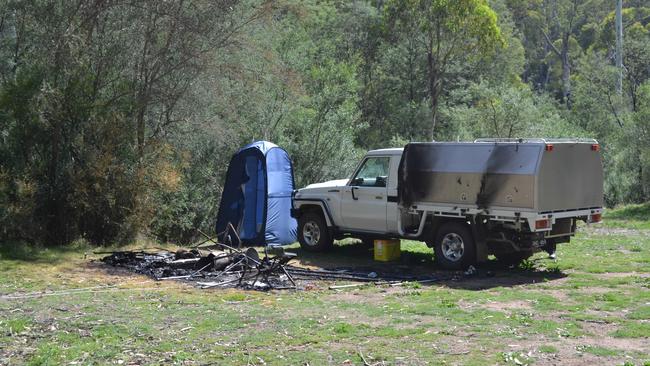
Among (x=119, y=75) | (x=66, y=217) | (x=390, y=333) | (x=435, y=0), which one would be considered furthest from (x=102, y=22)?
(x=435, y=0)

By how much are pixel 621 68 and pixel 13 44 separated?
3070cm

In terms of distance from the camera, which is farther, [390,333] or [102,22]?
[102,22]

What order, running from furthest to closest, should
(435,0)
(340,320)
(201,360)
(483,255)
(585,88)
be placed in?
(585,88), (435,0), (483,255), (340,320), (201,360)

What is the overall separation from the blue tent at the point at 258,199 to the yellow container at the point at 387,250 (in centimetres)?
323

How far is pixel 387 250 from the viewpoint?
1531cm

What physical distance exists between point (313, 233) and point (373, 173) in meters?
1.95

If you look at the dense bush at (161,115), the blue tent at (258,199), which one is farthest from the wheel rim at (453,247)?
the dense bush at (161,115)

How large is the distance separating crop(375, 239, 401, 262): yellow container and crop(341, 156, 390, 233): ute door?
239 millimetres

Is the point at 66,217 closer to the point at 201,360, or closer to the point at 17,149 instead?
the point at 17,149

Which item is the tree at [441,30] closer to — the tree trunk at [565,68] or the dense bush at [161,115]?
the dense bush at [161,115]

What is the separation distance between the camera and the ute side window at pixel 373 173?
607 inches

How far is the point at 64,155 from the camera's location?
17.4 m

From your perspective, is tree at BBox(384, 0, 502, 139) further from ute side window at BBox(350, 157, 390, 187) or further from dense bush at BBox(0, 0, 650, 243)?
ute side window at BBox(350, 157, 390, 187)

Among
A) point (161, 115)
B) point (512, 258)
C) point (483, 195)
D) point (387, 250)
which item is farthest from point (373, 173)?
point (161, 115)
